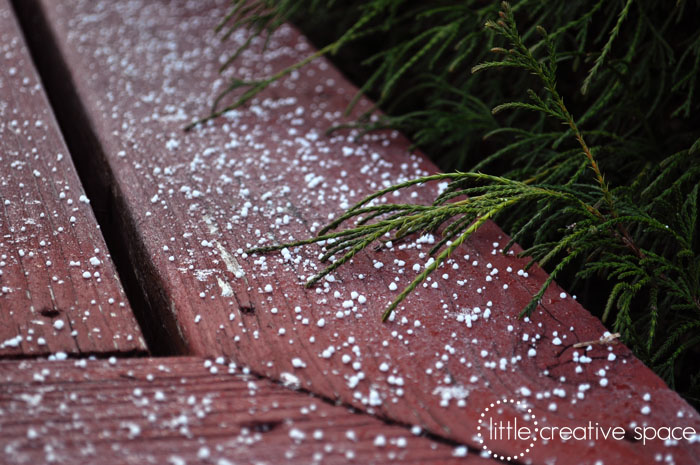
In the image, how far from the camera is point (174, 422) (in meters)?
0.91

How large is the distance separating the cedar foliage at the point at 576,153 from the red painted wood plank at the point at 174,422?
0.26 m

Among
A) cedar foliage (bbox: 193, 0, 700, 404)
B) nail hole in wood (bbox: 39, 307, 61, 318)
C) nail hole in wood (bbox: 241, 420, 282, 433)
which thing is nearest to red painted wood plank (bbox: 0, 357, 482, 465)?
nail hole in wood (bbox: 241, 420, 282, 433)

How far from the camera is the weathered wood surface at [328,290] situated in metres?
1.01

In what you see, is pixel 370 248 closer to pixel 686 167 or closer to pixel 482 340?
pixel 482 340

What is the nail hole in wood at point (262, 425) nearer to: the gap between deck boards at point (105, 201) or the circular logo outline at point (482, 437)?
the gap between deck boards at point (105, 201)

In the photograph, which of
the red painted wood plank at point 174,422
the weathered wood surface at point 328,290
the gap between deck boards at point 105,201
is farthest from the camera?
the gap between deck boards at point 105,201

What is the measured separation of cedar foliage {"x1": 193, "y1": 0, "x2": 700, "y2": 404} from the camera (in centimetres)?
119

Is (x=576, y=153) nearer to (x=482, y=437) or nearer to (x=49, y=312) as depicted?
(x=482, y=437)

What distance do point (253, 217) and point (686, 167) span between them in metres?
1.09

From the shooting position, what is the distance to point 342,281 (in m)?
1.24

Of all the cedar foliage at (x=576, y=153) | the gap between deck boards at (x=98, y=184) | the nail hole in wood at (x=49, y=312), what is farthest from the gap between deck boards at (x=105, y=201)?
the cedar foliage at (x=576, y=153)

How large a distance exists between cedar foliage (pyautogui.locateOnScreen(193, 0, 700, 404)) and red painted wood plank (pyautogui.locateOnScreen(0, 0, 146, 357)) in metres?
0.35

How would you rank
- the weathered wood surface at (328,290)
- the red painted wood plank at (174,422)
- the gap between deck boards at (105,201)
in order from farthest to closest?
the gap between deck boards at (105,201) → the weathered wood surface at (328,290) → the red painted wood plank at (174,422)

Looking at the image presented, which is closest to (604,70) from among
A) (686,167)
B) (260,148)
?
(686,167)
